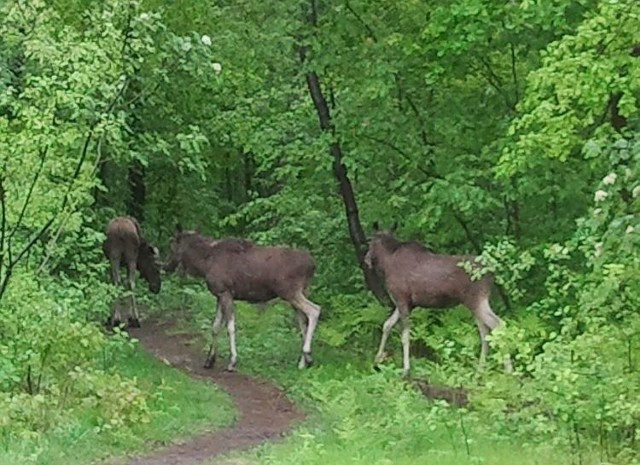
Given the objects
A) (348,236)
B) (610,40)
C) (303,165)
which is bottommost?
(348,236)

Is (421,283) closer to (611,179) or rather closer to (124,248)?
(124,248)

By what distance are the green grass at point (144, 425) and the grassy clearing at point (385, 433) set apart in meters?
1.09

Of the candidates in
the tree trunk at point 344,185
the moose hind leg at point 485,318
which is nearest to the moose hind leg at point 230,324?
the tree trunk at point 344,185

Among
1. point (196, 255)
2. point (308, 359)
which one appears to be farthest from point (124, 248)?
point (308, 359)

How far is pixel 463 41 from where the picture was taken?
50.9 feet

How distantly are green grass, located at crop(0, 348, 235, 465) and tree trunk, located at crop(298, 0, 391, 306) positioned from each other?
420 cm

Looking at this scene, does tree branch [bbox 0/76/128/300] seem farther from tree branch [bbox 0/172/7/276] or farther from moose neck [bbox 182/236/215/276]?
moose neck [bbox 182/236/215/276]

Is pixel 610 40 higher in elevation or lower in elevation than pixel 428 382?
higher

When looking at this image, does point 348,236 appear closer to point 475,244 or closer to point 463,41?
point 475,244

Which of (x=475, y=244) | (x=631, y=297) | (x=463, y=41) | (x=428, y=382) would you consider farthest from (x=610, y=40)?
(x=475, y=244)

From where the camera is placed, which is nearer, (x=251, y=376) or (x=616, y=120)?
(x=616, y=120)

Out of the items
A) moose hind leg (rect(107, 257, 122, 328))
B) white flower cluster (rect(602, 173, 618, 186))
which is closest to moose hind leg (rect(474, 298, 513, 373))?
white flower cluster (rect(602, 173, 618, 186))

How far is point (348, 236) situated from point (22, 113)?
10.2 metres

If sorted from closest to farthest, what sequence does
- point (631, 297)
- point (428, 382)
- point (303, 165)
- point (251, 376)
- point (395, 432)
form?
1. point (631, 297)
2. point (395, 432)
3. point (428, 382)
4. point (251, 376)
5. point (303, 165)
